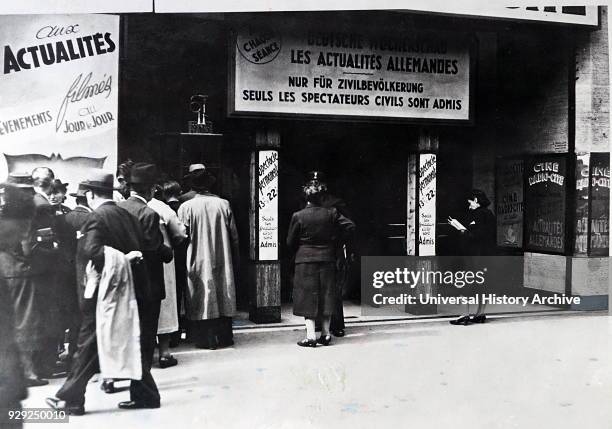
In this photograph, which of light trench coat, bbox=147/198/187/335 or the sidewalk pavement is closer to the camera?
the sidewalk pavement

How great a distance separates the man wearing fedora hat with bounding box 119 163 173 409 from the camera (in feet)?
14.6

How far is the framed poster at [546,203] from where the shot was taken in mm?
6730

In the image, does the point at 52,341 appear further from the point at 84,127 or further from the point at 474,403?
the point at 474,403

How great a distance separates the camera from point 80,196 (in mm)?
4801

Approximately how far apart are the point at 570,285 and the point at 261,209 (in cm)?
309

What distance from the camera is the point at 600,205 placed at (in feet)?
19.5

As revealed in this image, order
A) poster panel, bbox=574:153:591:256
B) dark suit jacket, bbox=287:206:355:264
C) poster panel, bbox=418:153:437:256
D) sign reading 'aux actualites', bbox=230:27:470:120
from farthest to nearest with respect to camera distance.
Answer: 1. poster panel, bbox=418:153:437:256
2. poster panel, bbox=574:153:591:256
3. sign reading 'aux actualites', bbox=230:27:470:120
4. dark suit jacket, bbox=287:206:355:264

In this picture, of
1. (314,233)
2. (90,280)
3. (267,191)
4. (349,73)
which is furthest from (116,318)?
(349,73)

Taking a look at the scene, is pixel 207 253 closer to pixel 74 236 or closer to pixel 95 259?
pixel 74 236

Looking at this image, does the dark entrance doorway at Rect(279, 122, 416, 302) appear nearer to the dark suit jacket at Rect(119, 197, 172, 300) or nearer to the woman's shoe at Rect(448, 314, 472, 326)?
the woman's shoe at Rect(448, 314, 472, 326)

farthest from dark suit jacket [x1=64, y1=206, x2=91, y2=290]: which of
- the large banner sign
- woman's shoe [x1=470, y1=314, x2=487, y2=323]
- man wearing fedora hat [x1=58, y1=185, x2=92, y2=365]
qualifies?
woman's shoe [x1=470, y1=314, x2=487, y2=323]

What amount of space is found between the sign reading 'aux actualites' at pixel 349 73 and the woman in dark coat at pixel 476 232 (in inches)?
36.8

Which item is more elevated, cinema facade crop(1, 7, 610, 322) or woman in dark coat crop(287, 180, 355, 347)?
cinema facade crop(1, 7, 610, 322)

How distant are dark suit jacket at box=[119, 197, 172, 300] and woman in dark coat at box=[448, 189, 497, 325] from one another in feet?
9.69
